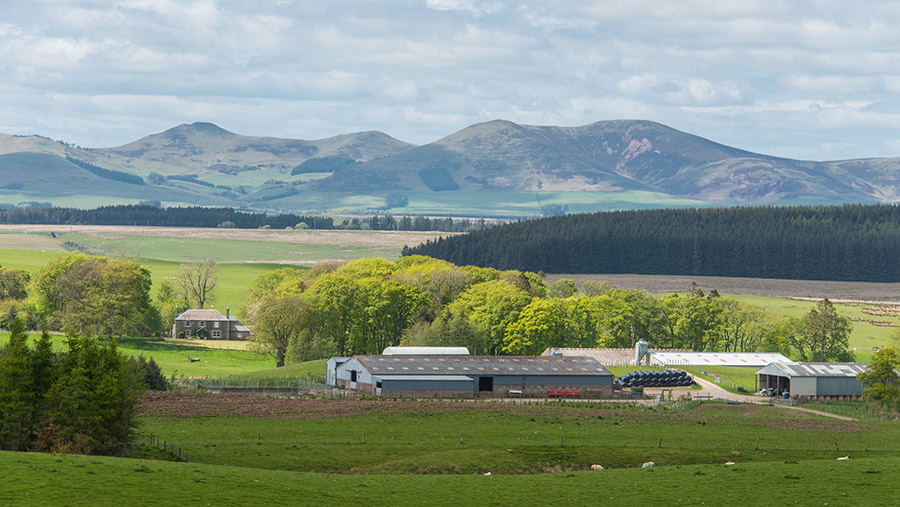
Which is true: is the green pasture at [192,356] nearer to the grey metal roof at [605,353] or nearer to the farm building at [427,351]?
the farm building at [427,351]

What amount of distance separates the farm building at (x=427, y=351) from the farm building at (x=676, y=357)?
1153cm

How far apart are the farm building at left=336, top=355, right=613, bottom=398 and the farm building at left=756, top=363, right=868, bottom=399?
57.9 feet

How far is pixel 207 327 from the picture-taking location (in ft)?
536

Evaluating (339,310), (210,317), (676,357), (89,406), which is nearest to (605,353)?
(676,357)

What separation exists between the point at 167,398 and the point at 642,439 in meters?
37.2

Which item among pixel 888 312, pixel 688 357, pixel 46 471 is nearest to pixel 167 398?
pixel 46 471

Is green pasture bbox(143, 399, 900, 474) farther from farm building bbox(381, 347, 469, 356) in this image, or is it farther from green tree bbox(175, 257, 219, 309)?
green tree bbox(175, 257, 219, 309)

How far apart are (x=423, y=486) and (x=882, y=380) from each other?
208 ft

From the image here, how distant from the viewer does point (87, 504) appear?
3812cm

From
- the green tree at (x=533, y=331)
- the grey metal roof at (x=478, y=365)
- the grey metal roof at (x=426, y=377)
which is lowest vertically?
the grey metal roof at (x=426, y=377)

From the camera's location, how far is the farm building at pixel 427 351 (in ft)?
371

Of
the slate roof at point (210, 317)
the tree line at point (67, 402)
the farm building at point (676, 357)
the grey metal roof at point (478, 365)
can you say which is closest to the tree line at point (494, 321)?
the farm building at point (676, 357)

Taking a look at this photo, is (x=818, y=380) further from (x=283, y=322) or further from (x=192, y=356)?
(x=192, y=356)

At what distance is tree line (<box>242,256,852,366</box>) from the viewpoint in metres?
129
